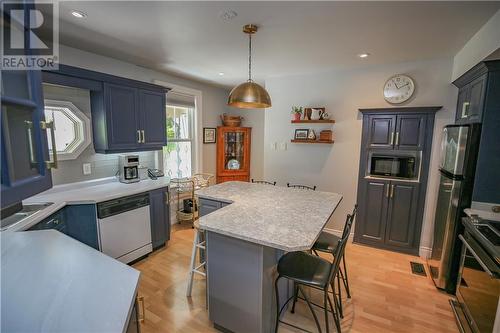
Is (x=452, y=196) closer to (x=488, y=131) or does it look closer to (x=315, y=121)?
(x=488, y=131)

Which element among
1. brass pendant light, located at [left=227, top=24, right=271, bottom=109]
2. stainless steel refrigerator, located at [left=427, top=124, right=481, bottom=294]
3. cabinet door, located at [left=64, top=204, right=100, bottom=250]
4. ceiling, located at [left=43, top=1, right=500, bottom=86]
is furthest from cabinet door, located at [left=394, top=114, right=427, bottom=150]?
cabinet door, located at [left=64, top=204, right=100, bottom=250]

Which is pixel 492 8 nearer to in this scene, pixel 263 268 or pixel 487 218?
A: pixel 487 218

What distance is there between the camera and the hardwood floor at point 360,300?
1.99 m

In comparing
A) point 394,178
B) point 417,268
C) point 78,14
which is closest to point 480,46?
point 394,178

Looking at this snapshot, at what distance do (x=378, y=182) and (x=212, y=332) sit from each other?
2.70m

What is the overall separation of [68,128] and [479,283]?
403 cm

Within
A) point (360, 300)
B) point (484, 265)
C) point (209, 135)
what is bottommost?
point (360, 300)

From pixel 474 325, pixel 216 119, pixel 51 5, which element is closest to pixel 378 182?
pixel 474 325

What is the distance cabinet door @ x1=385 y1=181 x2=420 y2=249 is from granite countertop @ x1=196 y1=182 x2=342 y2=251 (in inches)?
48.3

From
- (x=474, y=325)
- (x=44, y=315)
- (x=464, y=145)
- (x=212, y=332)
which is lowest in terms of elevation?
(x=212, y=332)

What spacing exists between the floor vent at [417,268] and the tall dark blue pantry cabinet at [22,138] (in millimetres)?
3494

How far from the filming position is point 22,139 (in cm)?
74

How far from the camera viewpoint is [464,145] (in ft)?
6.98

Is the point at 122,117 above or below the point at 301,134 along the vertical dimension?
above
